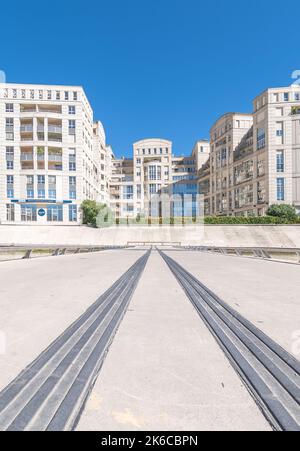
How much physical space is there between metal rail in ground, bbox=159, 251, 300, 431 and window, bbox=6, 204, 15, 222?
5485cm

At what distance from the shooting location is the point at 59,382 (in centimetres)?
252

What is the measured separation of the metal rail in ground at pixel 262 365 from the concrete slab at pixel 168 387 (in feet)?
0.35

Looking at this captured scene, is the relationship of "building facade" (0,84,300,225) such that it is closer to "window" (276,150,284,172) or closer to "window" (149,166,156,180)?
"window" (276,150,284,172)

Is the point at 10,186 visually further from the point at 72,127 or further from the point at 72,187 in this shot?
the point at 72,127

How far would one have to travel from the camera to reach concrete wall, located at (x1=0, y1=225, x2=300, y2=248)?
3956 centimetres

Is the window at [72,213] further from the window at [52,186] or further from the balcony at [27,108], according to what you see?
the balcony at [27,108]

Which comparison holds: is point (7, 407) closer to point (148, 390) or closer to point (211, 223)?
point (148, 390)

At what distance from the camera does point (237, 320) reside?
4.40 metres

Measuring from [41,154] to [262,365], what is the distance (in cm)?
5714

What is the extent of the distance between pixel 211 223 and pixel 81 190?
2679 centimetres

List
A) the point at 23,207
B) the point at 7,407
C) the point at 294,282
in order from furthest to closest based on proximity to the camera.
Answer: the point at 23,207
the point at 294,282
the point at 7,407

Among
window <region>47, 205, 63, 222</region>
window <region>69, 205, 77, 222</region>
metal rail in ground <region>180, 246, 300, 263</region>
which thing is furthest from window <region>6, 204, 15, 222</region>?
metal rail in ground <region>180, 246, 300, 263</region>

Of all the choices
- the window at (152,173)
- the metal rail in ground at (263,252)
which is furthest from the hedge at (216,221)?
the window at (152,173)

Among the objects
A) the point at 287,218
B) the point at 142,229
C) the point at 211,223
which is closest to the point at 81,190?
the point at 142,229
